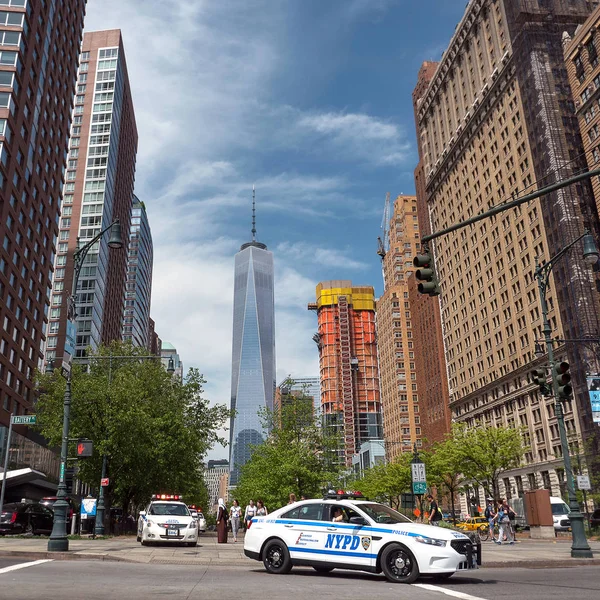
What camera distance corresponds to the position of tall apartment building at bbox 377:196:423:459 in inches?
5812

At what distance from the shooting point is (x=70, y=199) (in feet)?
370

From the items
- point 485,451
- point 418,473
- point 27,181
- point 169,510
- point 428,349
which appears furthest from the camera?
point 428,349

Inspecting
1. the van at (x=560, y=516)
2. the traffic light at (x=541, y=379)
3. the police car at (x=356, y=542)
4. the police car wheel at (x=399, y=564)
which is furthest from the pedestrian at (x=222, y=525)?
the van at (x=560, y=516)

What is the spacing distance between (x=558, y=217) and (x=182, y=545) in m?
65.9

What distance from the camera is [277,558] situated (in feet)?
46.1

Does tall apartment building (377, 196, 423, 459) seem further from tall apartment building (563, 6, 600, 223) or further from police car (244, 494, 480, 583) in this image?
police car (244, 494, 480, 583)

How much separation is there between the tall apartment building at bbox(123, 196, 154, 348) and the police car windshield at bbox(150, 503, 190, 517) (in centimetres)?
13106

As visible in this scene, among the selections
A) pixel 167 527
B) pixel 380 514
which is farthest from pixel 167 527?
pixel 380 514

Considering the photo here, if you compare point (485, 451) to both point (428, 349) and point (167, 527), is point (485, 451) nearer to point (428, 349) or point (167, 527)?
point (167, 527)

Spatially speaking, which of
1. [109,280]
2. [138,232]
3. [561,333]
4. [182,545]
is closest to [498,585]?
[182,545]

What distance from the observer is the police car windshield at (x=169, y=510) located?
2353 centimetres

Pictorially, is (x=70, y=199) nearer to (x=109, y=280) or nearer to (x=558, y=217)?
(x=109, y=280)

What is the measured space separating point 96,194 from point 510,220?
71.3m

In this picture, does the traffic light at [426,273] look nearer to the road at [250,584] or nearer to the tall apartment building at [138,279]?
the road at [250,584]
